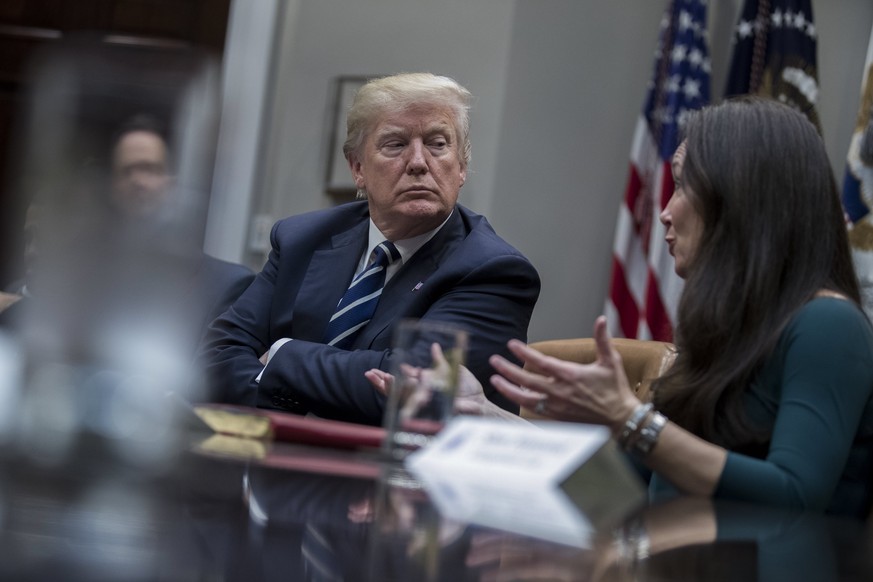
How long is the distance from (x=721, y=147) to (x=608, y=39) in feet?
9.84

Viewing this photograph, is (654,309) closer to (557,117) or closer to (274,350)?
(557,117)

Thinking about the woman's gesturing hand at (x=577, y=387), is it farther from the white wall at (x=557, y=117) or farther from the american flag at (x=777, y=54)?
the white wall at (x=557, y=117)

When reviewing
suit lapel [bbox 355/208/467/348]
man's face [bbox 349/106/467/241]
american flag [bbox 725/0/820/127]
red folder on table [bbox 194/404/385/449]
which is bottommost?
red folder on table [bbox 194/404/385/449]

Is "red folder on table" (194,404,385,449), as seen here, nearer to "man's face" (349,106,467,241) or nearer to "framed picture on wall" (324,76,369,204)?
"man's face" (349,106,467,241)

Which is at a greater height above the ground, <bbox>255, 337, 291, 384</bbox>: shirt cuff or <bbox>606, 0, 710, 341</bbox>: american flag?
<bbox>606, 0, 710, 341</bbox>: american flag

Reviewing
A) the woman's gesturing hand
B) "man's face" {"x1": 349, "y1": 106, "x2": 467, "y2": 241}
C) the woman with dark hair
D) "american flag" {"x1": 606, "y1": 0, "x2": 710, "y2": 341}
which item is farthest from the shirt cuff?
"american flag" {"x1": 606, "y1": 0, "x2": 710, "y2": 341}

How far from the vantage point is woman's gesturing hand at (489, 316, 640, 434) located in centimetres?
124

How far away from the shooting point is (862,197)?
3.70 m

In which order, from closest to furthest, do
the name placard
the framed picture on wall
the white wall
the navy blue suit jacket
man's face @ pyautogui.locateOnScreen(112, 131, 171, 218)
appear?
the name placard
the navy blue suit jacket
man's face @ pyautogui.locateOnScreen(112, 131, 171, 218)
the white wall
the framed picture on wall

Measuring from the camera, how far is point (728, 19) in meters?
4.38

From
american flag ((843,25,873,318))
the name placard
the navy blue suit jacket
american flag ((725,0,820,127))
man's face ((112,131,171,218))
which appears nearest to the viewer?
the name placard

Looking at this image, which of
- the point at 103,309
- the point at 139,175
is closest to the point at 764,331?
the point at 139,175

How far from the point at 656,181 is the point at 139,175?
6.13 feet

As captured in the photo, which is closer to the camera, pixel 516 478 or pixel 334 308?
pixel 516 478
